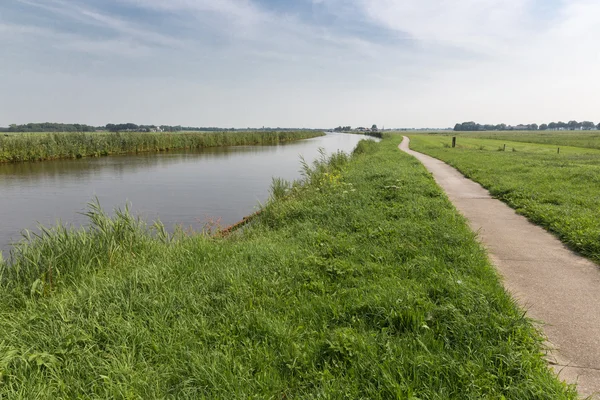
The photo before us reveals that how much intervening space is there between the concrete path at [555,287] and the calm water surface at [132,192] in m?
8.53

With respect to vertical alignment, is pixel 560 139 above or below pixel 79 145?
above

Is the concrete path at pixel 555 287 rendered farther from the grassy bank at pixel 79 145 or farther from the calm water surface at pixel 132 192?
the grassy bank at pixel 79 145

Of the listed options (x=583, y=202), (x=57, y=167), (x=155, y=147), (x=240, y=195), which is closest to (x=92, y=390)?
(x=583, y=202)

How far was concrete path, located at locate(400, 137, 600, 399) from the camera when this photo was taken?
283cm

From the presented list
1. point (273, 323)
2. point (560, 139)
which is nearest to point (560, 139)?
point (560, 139)

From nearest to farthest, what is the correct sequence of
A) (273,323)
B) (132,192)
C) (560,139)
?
1. (273,323)
2. (132,192)
3. (560,139)

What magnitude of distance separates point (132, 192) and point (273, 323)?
15.4 meters

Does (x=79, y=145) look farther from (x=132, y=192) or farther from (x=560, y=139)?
(x=560, y=139)

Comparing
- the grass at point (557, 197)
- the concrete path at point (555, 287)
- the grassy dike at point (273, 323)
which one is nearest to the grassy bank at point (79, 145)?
the grassy dike at point (273, 323)

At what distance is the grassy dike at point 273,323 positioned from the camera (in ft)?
8.59

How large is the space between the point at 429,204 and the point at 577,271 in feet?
10.9

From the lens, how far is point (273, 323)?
3361 millimetres

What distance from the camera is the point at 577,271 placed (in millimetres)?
4496

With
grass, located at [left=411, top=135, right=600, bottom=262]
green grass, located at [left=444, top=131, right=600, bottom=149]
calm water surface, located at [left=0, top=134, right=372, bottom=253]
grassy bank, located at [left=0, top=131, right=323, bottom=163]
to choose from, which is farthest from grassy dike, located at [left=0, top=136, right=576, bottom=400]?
green grass, located at [left=444, top=131, right=600, bottom=149]
